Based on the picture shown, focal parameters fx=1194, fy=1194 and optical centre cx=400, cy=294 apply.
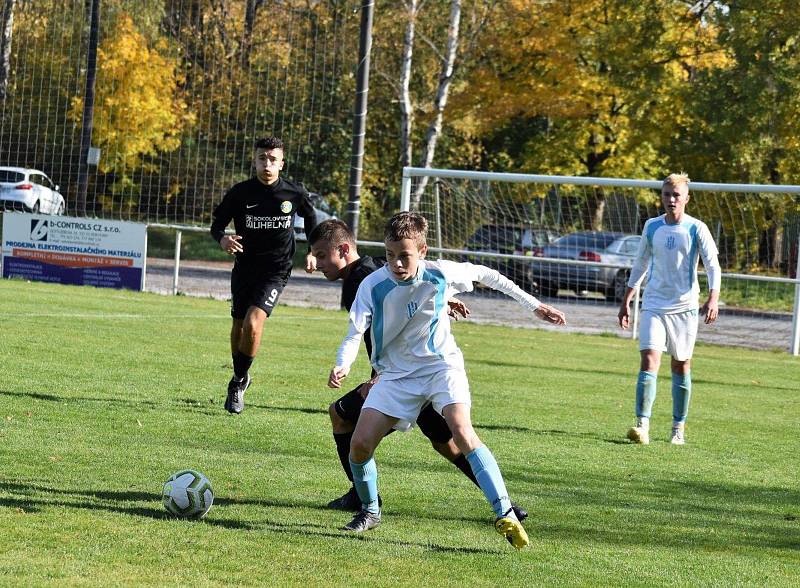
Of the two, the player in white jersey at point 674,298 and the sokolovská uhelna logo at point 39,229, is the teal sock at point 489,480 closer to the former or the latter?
the player in white jersey at point 674,298

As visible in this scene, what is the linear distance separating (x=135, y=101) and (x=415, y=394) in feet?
61.9

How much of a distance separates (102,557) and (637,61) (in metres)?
26.4

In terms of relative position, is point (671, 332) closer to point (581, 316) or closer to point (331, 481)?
point (331, 481)

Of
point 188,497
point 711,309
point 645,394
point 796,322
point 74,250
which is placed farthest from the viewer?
point 74,250

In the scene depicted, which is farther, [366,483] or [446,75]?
[446,75]

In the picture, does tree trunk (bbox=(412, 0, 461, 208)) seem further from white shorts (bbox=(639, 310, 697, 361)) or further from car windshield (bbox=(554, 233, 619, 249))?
white shorts (bbox=(639, 310, 697, 361))

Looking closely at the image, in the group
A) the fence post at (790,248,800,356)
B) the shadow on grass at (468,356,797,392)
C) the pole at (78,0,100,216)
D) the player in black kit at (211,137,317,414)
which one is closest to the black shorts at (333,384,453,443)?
the player in black kit at (211,137,317,414)

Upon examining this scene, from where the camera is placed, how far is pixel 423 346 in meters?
5.57

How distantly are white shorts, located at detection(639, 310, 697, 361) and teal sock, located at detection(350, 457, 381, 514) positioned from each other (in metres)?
4.10

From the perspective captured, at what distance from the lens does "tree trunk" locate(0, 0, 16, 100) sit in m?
23.4

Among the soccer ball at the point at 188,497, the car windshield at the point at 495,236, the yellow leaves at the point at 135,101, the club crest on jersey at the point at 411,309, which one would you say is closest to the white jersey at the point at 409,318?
the club crest on jersey at the point at 411,309

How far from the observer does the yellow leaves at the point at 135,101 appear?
74.3ft

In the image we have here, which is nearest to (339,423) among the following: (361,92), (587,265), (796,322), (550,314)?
(550,314)

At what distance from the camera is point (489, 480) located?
5359 mm
